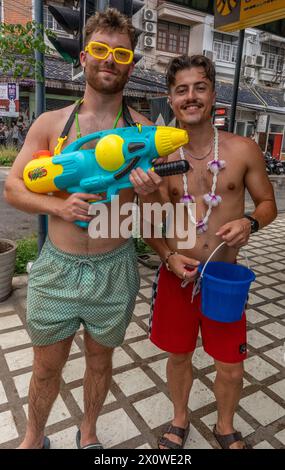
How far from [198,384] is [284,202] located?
341 inches

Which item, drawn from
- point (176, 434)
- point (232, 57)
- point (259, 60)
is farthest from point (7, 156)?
point (259, 60)

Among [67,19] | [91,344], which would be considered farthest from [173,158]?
[67,19]

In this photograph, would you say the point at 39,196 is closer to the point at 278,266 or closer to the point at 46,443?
the point at 46,443

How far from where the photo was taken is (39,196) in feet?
4.82

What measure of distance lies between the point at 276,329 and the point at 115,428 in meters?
1.86

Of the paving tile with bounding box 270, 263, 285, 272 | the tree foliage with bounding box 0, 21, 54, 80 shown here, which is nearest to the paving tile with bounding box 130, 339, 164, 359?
the paving tile with bounding box 270, 263, 285, 272

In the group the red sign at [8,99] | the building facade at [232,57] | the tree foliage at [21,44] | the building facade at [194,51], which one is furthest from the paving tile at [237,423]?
the building facade at [232,57]

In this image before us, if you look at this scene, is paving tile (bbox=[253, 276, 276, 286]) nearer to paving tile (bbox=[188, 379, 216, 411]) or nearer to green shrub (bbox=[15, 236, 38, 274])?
paving tile (bbox=[188, 379, 216, 411])

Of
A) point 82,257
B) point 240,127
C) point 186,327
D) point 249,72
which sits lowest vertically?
point 186,327

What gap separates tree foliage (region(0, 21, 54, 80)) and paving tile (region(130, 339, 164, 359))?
2.66m

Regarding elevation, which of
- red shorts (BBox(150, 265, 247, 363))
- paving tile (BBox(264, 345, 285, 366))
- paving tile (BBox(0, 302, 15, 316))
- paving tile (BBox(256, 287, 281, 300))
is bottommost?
paving tile (BBox(264, 345, 285, 366))

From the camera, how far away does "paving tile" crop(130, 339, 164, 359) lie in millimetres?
2768

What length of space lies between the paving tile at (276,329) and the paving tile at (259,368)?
46cm

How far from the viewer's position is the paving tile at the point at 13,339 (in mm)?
2779
